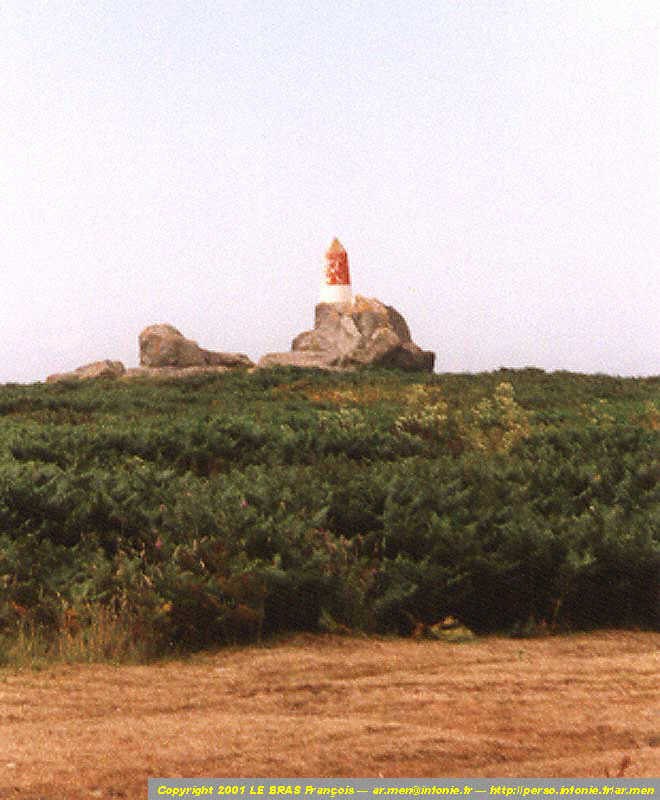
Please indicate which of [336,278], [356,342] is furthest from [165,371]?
[336,278]

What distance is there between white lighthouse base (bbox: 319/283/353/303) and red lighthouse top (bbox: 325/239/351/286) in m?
0.16

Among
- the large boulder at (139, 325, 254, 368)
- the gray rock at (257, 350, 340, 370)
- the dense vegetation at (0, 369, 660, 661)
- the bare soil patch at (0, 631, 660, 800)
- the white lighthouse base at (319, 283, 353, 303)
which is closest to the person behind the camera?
the bare soil patch at (0, 631, 660, 800)

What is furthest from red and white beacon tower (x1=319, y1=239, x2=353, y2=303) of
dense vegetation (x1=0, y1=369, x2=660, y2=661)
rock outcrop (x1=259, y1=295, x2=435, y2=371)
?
dense vegetation (x1=0, y1=369, x2=660, y2=661)

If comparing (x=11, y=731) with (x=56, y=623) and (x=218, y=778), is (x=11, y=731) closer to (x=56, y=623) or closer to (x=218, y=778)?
(x=218, y=778)

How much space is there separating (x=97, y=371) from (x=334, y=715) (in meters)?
37.3

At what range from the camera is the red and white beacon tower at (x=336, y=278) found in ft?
165

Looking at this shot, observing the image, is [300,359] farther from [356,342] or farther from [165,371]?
[165,371]

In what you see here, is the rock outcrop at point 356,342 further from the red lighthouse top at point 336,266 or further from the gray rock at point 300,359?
the red lighthouse top at point 336,266

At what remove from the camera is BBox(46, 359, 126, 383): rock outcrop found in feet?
134

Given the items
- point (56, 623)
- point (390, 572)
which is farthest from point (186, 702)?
point (390, 572)

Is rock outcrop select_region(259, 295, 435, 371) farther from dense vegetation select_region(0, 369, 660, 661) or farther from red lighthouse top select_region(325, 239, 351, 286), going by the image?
dense vegetation select_region(0, 369, 660, 661)

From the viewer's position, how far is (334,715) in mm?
5488

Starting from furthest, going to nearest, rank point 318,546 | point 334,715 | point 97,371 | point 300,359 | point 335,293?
point 335,293 < point 300,359 < point 97,371 < point 318,546 < point 334,715

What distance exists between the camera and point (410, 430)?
17.6 m
